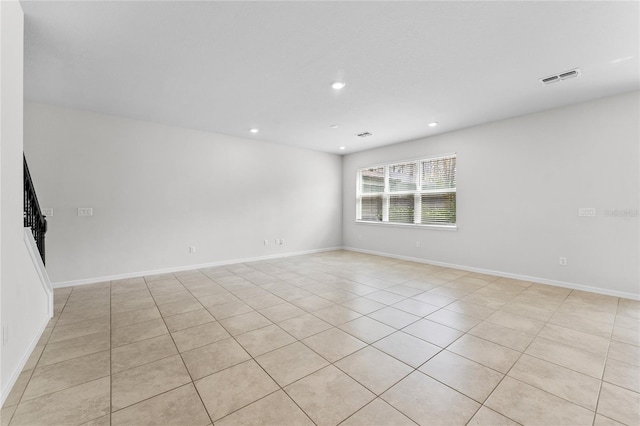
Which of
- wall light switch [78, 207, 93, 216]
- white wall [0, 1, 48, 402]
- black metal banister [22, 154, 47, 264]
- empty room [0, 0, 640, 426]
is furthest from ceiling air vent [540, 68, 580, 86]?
wall light switch [78, 207, 93, 216]

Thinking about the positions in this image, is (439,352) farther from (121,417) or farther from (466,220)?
(466,220)

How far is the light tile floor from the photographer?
1.57m

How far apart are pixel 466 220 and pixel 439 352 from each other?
3.47m

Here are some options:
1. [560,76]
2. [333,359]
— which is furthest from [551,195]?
[333,359]

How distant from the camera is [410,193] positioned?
604 cm

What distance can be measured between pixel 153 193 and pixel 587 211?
681 centimetres

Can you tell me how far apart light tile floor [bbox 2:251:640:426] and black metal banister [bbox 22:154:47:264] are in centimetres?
89

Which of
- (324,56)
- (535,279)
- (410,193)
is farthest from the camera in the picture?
(410,193)

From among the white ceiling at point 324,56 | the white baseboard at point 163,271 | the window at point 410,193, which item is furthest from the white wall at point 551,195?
the white baseboard at point 163,271

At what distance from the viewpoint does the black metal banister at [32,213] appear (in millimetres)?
2779

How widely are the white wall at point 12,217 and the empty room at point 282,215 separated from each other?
0.03 meters

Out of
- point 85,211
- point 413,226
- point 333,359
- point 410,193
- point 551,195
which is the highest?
point 410,193

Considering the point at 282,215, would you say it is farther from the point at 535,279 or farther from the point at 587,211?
the point at 587,211

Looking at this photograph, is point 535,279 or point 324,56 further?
point 535,279
